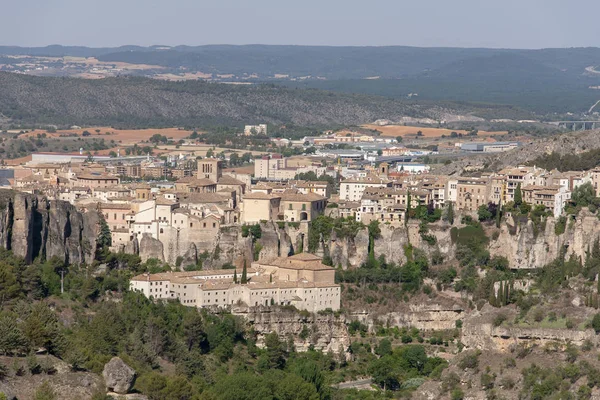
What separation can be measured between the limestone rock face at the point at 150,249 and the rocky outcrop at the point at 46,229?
1.81m

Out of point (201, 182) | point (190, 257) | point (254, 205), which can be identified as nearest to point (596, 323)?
point (190, 257)

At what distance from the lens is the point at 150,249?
63781 mm

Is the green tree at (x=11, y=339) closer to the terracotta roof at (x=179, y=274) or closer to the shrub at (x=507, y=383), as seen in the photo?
the terracotta roof at (x=179, y=274)

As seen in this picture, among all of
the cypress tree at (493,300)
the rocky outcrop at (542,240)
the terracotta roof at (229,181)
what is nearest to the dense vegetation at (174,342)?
the cypress tree at (493,300)

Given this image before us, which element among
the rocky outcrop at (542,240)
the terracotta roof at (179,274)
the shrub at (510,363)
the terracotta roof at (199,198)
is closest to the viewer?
the shrub at (510,363)

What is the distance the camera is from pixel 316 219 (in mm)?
67125

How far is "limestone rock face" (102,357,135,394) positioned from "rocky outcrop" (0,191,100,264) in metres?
18.9

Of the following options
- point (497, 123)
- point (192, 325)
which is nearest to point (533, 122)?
point (497, 123)

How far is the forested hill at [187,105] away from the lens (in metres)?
168

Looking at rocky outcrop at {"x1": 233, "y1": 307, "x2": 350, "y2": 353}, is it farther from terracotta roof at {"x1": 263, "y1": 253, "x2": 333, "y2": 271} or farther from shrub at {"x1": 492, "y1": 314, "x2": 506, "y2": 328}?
shrub at {"x1": 492, "y1": 314, "x2": 506, "y2": 328}

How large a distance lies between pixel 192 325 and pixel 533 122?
109 metres

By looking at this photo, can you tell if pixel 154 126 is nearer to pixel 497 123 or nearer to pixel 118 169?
pixel 497 123

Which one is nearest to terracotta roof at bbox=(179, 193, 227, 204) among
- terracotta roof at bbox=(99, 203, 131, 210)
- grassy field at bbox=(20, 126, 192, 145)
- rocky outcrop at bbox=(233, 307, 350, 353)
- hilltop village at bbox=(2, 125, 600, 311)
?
hilltop village at bbox=(2, 125, 600, 311)

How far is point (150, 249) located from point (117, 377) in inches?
833
